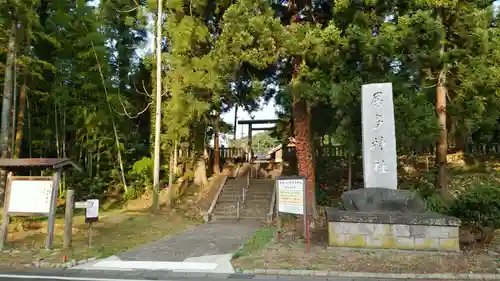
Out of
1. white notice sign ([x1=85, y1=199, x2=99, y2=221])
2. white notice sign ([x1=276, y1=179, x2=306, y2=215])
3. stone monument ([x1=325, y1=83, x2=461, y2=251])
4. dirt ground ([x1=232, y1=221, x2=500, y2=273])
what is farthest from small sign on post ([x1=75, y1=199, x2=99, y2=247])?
stone monument ([x1=325, y1=83, x2=461, y2=251])

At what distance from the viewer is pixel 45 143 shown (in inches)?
615

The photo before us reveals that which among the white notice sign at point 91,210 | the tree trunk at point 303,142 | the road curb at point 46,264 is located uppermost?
the tree trunk at point 303,142

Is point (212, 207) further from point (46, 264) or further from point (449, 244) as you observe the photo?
point (449, 244)

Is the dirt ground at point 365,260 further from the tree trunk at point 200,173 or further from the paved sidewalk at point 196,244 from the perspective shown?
the tree trunk at point 200,173

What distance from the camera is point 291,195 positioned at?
24.0 feet

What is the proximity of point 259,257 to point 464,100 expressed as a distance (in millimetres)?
7470

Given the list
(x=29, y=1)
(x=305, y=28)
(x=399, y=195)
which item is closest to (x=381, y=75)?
(x=305, y=28)

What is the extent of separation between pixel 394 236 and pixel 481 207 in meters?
1.76

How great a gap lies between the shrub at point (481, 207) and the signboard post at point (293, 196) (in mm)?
2994

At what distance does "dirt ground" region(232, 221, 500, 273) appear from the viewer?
18.0 feet

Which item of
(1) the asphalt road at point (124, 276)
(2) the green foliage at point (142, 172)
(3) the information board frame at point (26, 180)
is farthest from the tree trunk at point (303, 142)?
(2) the green foliage at point (142, 172)

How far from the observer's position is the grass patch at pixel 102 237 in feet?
21.8

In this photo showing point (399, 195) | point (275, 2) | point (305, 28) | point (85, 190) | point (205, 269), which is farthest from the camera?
point (85, 190)

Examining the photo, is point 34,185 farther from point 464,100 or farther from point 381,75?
point 464,100
